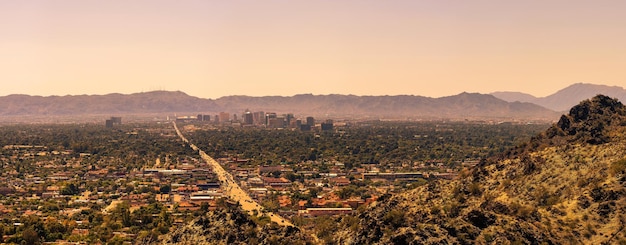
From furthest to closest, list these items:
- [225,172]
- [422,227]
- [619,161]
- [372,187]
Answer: [225,172] → [372,187] → [619,161] → [422,227]

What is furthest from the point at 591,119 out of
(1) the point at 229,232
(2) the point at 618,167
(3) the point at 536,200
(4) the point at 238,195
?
(4) the point at 238,195

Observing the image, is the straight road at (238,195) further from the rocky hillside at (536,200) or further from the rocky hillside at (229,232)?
the rocky hillside at (229,232)

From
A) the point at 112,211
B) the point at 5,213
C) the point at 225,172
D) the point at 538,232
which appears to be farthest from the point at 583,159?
the point at 225,172

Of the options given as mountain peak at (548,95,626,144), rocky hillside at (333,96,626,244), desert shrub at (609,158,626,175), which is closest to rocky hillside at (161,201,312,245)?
rocky hillside at (333,96,626,244)

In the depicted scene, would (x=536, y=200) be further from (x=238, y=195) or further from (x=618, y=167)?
(x=238, y=195)

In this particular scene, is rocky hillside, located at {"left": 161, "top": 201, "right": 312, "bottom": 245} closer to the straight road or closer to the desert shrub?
the straight road

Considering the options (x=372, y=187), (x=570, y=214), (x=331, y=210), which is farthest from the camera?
(x=372, y=187)

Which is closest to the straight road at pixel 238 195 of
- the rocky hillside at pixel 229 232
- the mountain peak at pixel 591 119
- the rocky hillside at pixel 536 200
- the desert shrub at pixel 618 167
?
the rocky hillside at pixel 536 200

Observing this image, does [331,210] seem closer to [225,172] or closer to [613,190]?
[613,190]
